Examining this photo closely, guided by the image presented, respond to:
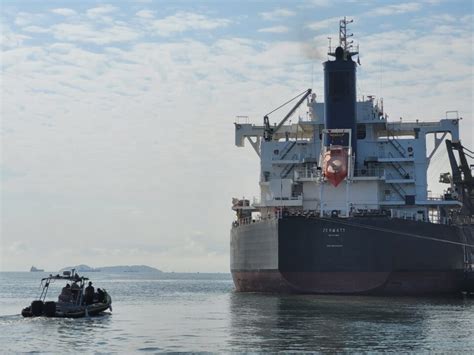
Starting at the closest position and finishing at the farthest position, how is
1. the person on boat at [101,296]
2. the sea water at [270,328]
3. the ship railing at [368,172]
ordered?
the sea water at [270,328]
the person on boat at [101,296]
the ship railing at [368,172]

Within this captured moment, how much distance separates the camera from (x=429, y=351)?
93.9 feet

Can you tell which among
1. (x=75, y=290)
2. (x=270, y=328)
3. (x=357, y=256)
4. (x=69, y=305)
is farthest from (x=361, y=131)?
(x=270, y=328)

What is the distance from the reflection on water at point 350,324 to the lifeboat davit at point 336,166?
26.6 feet

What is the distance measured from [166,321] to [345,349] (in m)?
14.3

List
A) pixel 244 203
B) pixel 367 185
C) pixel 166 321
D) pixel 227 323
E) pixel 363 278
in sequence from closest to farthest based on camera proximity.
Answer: pixel 227 323 < pixel 166 321 < pixel 363 278 < pixel 367 185 < pixel 244 203

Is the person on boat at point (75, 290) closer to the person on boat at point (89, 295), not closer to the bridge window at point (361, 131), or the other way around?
the person on boat at point (89, 295)

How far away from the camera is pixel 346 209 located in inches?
2117

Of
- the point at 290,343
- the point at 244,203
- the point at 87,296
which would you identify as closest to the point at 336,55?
the point at 244,203

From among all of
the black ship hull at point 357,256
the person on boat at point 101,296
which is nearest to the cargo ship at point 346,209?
the black ship hull at point 357,256

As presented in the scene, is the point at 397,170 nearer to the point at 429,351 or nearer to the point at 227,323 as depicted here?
the point at 227,323

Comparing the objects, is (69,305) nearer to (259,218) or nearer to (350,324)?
(350,324)

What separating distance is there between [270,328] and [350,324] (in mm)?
3434

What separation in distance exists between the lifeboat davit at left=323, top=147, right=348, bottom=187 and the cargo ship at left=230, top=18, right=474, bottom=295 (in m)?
0.07

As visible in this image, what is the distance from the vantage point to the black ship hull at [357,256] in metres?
49.9
